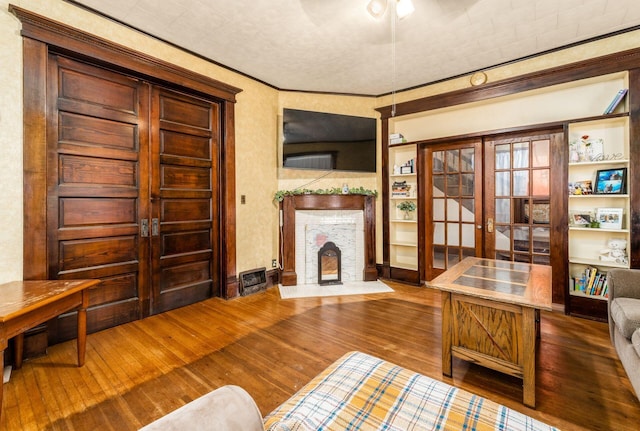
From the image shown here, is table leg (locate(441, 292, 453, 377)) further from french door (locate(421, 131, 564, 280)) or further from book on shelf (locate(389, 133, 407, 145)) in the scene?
book on shelf (locate(389, 133, 407, 145))

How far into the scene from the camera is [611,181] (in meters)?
2.92

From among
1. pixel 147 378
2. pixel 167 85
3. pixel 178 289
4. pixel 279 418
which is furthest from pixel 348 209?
pixel 279 418

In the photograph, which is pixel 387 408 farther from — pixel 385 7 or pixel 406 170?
pixel 406 170

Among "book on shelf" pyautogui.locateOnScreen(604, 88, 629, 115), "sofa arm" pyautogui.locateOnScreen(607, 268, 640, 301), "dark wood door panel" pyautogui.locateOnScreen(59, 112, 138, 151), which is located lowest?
"sofa arm" pyautogui.locateOnScreen(607, 268, 640, 301)

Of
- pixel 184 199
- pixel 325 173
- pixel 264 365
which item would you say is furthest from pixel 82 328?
pixel 325 173

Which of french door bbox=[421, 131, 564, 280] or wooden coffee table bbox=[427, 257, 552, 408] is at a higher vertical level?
french door bbox=[421, 131, 564, 280]

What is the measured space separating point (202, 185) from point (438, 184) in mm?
3270

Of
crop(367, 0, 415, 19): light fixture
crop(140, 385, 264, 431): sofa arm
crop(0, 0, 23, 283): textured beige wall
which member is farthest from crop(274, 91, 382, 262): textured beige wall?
crop(140, 385, 264, 431): sofa arm

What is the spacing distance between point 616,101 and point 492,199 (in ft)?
4.82

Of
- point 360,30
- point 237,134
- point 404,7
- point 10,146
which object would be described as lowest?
point 10,146

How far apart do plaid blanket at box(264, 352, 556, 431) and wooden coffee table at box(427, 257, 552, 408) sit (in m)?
0.86

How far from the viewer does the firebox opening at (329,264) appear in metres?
4.27

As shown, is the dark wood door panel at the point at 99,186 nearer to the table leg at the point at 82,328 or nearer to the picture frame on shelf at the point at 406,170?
the table leg at the point at 82,328

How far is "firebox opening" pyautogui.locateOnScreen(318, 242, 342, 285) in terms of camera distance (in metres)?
4.27
